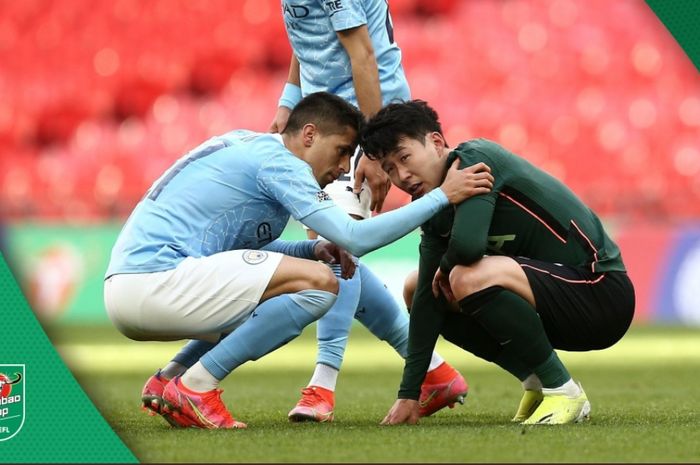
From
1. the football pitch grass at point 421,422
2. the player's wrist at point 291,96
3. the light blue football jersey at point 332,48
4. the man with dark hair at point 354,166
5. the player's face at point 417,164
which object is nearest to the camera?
the football pitch grass at point 421,422

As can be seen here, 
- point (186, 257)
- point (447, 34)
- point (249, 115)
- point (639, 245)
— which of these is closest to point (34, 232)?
point (249, 115)

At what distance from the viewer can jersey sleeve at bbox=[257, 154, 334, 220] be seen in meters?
3.69

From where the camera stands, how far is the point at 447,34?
16.4 meters

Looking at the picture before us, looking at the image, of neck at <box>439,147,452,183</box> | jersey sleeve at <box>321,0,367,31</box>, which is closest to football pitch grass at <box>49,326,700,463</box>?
neck at <box>439,147,452,183</box>

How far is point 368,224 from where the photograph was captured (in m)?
3.70

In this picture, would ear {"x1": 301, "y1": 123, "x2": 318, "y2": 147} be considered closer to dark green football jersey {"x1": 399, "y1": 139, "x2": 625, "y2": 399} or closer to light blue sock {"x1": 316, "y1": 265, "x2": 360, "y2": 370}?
dark green football jersey {"x1": 399, "y1": 139, "x2": 625, "y2": 399}

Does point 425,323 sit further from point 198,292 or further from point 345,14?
point 345,14

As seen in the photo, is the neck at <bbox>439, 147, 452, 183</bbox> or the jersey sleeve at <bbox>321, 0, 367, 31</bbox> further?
the jersey sleeve at <bbox>321, 0, 367, 31</bbox>

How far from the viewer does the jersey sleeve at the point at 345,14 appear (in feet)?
14.3

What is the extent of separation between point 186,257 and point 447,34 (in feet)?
42.6

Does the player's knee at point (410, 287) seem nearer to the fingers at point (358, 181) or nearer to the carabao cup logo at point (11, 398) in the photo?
the fingers at point (358, 181)

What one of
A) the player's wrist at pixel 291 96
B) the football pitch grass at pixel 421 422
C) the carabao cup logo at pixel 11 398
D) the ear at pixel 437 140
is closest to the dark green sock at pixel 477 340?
the football pitch grass at pixel 421 422

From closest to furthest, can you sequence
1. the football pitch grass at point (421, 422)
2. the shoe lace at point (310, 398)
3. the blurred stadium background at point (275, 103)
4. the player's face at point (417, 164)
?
the football pitch grass at point (421, 422)
the player's face at point (417, 164)
the shoe lace at point (310, 398)
the blurred stadium background at point (275, 103)

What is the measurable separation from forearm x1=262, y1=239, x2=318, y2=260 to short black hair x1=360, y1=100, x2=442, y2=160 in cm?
57
